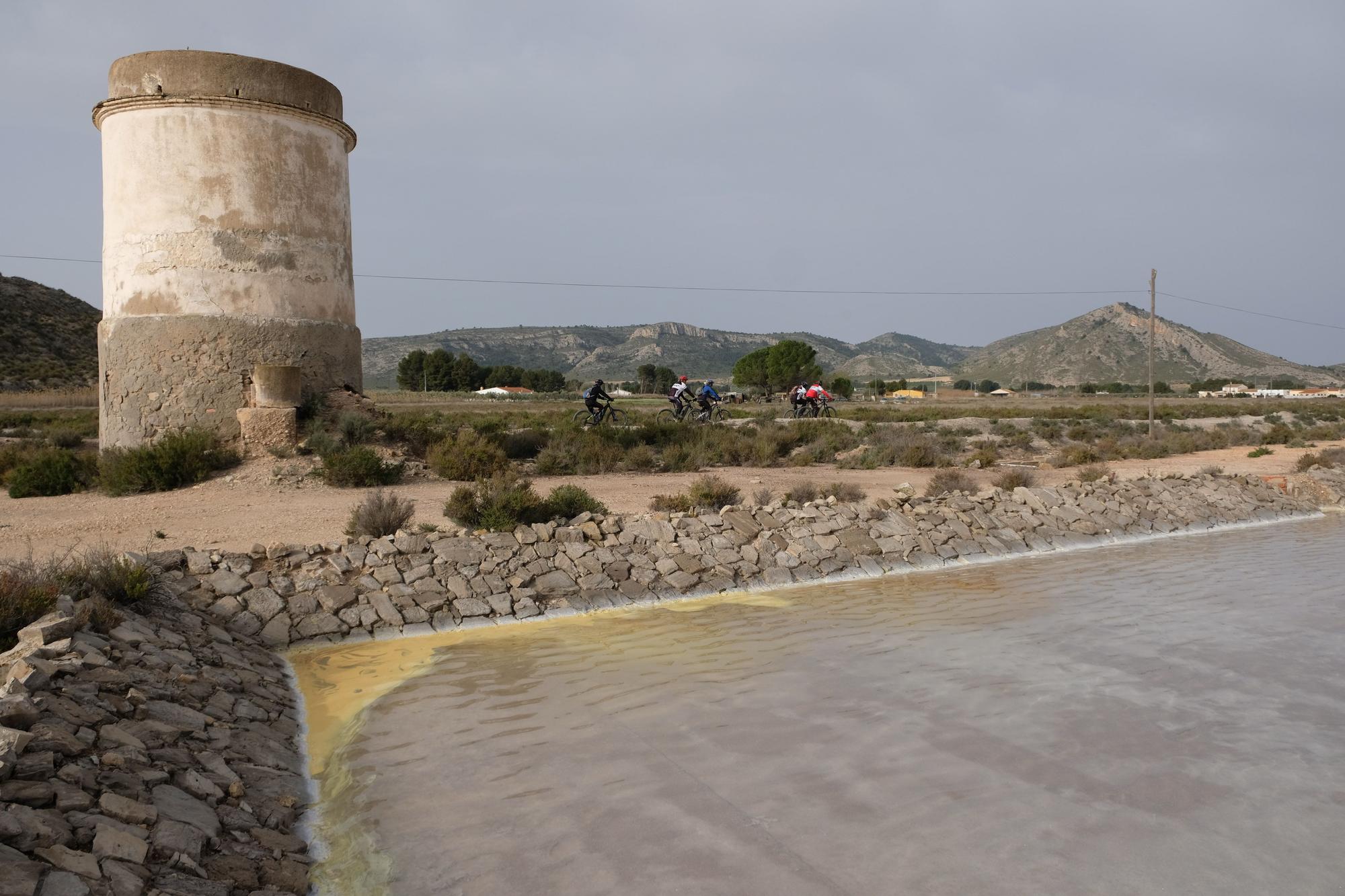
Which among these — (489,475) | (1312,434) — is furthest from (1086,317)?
(489,475)

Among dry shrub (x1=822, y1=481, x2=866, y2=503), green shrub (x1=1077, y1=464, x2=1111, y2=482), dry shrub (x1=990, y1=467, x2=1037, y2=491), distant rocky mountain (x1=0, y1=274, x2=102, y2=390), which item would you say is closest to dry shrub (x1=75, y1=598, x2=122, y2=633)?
dry shrub (x1=822, y1=481, x2=866, y2=503)

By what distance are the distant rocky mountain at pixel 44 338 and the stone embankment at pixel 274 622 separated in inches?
1900

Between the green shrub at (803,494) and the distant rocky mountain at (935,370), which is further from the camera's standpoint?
the distant rocky mountain at (935,370)

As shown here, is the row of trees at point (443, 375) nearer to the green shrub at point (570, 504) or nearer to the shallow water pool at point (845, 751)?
the green shrub at point (570, 504)

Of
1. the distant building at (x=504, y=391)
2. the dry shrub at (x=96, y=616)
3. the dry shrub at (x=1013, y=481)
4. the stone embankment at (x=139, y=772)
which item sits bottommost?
the stone embankment at (x=139, y=772)

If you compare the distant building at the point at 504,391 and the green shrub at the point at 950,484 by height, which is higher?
the distant building at the point at 504,391

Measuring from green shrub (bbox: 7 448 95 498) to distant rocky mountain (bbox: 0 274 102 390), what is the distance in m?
39.9

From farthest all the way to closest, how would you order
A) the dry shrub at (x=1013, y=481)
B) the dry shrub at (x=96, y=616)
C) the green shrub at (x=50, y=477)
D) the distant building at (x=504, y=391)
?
the distant building at (x=504, y=391) < the dry shrub at (x=1013, y=481) < the green shrub at (x=50, y=477) < the dry shrub at (x=96, y=616)

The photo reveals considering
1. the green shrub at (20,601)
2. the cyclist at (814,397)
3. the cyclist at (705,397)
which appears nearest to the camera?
the green shrub at (20,601)

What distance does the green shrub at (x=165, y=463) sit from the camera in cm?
1384

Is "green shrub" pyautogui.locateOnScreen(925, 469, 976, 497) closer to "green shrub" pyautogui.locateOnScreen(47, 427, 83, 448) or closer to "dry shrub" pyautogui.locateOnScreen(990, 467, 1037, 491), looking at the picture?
"dry shrub" pyautogui.locateOnScreen(990, 467, 1037, 491)

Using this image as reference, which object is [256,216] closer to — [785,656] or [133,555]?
[133,555]

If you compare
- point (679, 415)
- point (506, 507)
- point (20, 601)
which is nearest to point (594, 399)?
point (679, 415)

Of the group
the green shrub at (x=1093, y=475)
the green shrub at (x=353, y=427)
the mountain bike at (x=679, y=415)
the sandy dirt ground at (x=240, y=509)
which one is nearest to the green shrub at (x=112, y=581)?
the sandy dirt ground at (x=240, y=509)
